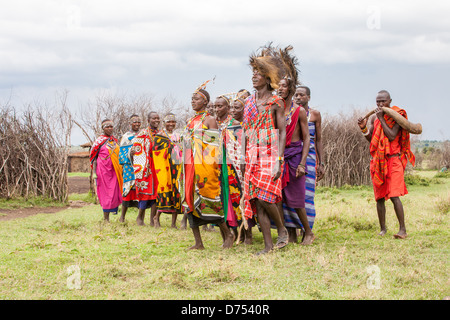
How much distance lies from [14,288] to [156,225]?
4487 mm

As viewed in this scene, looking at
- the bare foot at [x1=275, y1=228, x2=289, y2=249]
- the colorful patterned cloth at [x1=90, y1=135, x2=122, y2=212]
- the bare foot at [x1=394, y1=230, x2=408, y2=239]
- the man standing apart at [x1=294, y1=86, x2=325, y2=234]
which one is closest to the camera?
the bare foot at [x1=275, y1=228, x2=289, y2=249]

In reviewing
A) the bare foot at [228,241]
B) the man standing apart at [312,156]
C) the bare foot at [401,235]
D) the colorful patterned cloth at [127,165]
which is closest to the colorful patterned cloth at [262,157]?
the bare foot at [228,241]

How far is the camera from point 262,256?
17.3ft

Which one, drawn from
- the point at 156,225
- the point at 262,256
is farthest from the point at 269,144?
the point at 156,225

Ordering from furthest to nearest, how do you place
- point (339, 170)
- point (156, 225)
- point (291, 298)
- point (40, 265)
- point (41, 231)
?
point (339, 170) → point (156, 225) → point (41, 231) → point (40, 265) → point (291, 298)

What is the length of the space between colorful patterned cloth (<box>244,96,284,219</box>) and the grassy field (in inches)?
26.9

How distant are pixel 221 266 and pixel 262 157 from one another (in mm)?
1463

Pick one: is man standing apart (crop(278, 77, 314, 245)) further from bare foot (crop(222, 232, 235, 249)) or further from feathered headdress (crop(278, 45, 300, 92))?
bare foot (crop(222, 232, 235, 249))

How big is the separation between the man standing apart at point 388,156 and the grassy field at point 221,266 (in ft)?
1.89

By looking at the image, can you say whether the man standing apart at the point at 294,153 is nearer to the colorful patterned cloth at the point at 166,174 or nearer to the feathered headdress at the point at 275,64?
the feathered headdress at the point at 275,64

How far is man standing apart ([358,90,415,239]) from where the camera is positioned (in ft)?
21.9

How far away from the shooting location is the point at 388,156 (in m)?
6.81

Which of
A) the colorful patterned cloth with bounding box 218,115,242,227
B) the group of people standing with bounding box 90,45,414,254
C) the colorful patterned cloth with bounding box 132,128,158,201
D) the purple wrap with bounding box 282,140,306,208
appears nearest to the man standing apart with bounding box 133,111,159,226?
the colorful patterned cloth with bounding box 132,128,158,201
